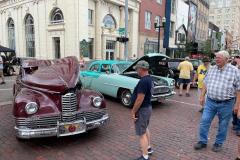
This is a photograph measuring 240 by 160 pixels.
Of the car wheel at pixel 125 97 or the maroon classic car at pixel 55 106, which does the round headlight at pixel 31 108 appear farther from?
the car wheel at pixel 125 97

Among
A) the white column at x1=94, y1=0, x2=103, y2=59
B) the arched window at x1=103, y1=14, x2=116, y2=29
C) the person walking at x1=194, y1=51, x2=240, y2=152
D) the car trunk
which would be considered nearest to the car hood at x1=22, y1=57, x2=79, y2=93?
the person walking at x1=194, y1=51, x2=240, y2=152

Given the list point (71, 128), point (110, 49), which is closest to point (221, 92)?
point (71, 128)

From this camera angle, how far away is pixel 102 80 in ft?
26.7

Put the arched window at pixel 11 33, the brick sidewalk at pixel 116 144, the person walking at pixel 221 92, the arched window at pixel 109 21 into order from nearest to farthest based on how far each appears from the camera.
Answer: the person walking at pixel 221 92 < the brick sidewalk at pixel 116 144 < the arched window at pixel 109 21 < the arched window at pixel 11 33

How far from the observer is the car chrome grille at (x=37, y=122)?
4.07 metres

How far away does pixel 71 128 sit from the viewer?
167 inches

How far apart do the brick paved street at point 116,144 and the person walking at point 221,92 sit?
1.38 feet

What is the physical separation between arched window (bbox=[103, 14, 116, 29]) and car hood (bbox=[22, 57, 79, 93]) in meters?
20.4

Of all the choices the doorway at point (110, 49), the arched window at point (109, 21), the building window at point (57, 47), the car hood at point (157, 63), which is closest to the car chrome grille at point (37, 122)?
the car hood at point (157, 63)

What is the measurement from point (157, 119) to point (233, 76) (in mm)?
2774

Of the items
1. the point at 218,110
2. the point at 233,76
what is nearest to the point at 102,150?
the point at 218,110

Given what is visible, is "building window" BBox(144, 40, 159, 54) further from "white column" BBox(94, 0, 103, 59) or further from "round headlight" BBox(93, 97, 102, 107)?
"round headlight" BBox(93, 97, 102, 107)

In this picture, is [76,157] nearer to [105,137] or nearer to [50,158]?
[50,158]

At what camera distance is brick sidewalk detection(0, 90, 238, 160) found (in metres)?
4.12
